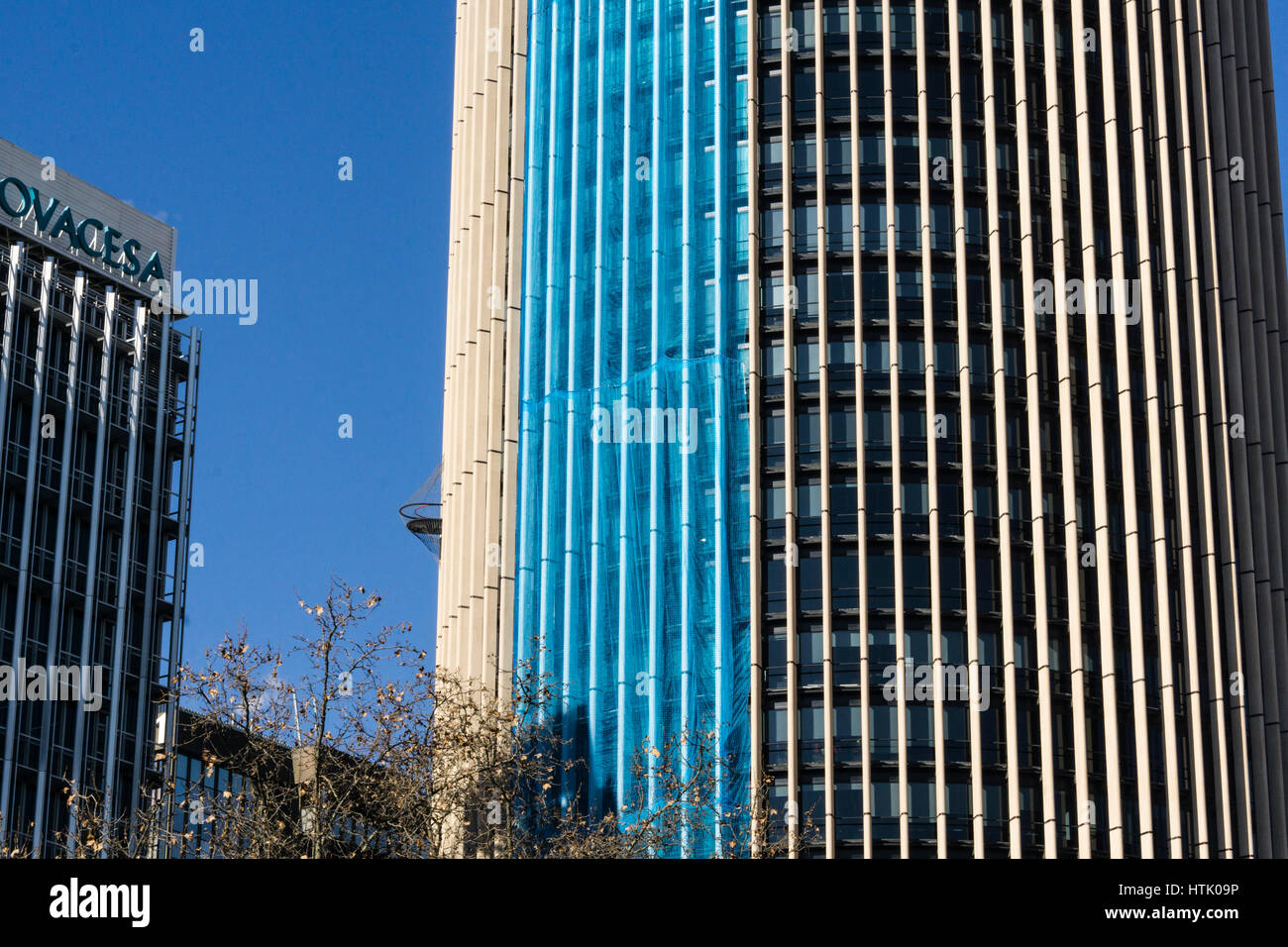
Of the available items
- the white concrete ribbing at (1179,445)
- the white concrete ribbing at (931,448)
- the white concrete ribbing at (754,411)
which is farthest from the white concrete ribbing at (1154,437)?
the white concrete ribbing at (754,411)

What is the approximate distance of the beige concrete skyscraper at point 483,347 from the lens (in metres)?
93.4

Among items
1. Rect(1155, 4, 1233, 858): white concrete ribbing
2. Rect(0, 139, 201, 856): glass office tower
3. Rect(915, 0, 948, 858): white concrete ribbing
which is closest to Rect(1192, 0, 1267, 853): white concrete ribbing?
Rect(1155, 4, 1233, 858): white concrete ribbing

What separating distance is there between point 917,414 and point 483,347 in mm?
21221

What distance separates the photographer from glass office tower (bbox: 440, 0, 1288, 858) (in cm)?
8775

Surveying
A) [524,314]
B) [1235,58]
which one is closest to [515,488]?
[524,314]

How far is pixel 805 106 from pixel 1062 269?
1471 cm

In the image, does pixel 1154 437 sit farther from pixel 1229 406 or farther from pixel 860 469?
pixel 860 469

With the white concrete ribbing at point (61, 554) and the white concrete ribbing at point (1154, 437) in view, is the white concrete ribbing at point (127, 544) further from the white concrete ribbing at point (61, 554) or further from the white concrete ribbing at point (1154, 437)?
A: the white concrete ribbing at point (1154, 437)

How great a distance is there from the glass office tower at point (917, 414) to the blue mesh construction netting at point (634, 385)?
19cm

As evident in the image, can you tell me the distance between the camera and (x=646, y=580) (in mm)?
89312

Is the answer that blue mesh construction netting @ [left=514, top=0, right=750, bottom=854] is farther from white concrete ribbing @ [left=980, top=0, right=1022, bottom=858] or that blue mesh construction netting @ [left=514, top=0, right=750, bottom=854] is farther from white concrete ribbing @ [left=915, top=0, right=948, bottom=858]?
white concrete ribbing @ [left=980, top=0, right=1022, bottom=858]

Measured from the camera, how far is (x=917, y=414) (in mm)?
93312

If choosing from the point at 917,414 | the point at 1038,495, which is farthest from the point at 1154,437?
the point at 917,414
